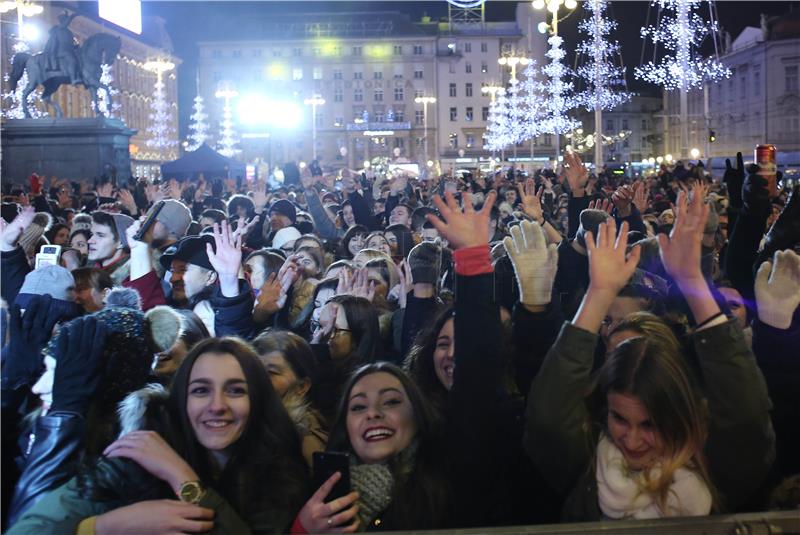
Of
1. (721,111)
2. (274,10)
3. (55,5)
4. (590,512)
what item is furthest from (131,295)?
(274,10)

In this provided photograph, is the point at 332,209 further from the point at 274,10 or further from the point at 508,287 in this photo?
the point at 274,10

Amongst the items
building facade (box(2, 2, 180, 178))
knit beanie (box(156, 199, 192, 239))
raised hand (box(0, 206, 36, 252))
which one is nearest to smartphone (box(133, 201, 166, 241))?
knit beanie (box(156, 199, 192, 239))

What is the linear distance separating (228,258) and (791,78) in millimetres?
65150

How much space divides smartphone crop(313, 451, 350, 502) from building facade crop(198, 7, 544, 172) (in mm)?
98073

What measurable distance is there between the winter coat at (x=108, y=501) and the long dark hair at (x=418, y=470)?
0.54 m

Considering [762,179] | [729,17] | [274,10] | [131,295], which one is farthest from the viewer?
[274,10]

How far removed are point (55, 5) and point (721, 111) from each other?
46948mm

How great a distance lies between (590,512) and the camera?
346 cm

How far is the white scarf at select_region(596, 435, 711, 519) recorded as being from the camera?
132 inches

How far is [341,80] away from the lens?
112188mm

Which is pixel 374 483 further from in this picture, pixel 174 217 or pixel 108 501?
pixel 174 217

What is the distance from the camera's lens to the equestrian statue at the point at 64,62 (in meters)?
27.6

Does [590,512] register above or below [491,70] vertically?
below

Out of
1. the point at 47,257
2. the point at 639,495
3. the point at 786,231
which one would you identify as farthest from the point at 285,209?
the point at 639,495
